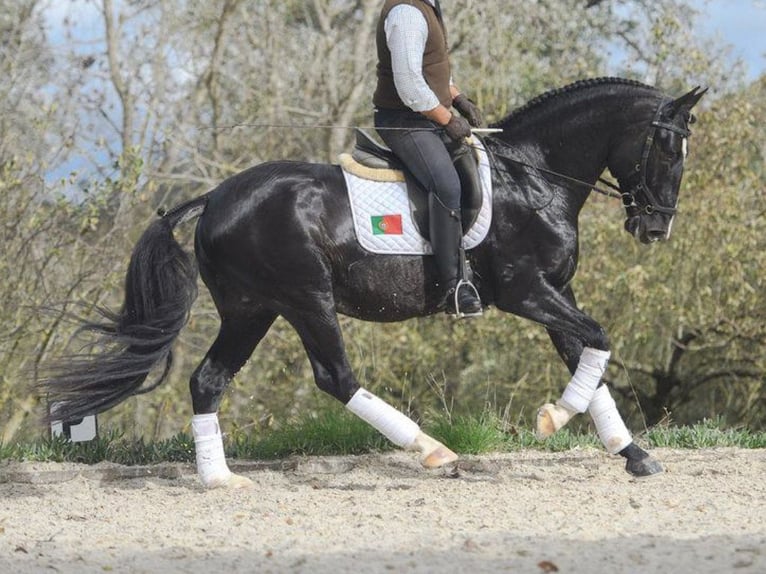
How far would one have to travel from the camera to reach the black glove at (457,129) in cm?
629

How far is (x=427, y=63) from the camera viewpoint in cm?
648

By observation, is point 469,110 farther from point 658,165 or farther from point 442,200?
point 658,165

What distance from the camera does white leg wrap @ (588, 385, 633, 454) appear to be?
21.6ft

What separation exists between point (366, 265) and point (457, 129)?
2.90 ft

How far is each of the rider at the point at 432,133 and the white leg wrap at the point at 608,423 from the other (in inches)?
36.9

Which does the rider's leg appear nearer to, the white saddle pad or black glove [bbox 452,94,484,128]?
the white saddle pad

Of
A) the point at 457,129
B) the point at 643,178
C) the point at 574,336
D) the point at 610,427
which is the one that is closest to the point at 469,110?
the point at 457,129

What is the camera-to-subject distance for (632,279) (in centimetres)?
1293

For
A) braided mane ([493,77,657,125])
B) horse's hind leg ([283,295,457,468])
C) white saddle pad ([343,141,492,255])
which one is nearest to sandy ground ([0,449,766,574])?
horse's hind leg ([283,295,457,468])

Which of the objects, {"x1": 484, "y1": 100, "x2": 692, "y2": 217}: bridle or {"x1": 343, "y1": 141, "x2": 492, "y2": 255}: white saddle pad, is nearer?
{"x1": 343, "y1": 141, "x2": 492, "y2": 255}: white saddle pad

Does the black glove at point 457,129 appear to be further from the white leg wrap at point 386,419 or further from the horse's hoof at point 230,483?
the horse's hoof at point 230,483

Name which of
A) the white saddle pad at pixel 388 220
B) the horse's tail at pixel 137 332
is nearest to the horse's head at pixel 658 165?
the white saddle pad at pixel 388 220

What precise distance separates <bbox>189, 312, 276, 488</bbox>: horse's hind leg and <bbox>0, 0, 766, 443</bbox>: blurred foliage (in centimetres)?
454

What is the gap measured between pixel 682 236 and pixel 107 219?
Answer: 6.52m
